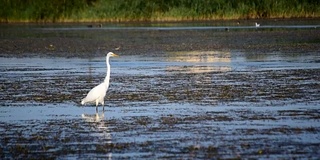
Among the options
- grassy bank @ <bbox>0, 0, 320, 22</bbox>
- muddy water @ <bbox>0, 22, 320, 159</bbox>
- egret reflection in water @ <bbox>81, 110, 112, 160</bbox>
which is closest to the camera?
muddy water @ <bbox>0, 22, 320, 159</bbox>

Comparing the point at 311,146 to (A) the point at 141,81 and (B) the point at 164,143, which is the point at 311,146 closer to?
(B) the point at 164,143

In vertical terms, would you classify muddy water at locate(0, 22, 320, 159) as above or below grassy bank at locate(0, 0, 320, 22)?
above

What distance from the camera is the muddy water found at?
11320 mm

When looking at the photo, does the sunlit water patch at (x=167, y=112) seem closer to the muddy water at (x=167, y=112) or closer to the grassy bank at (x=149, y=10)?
the muddy water at (x=167, y=112)

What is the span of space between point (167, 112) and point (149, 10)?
162ft

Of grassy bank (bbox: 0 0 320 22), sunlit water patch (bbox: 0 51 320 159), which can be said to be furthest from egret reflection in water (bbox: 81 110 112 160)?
grassy bank (bbox: 0 0 320 22)

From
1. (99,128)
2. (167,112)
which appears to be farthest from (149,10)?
(99,128)

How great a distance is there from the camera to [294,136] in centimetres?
1192

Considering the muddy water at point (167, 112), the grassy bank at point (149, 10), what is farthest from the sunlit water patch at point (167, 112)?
the grassy bank at point (149, 10)

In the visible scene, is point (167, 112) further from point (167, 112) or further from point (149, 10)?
point (149, 10)

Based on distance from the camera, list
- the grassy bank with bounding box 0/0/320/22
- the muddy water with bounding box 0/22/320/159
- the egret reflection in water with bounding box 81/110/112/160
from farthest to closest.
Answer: the grassy bank with bounding box 0/0/320/22 < the egret reflection in water with bounding box 81/110/112/160 < the muddy water with bounding box 0/22/320/159

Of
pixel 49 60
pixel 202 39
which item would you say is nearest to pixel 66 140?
pixel 49 60

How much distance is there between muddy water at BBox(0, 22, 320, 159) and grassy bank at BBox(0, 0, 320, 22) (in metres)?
34.1

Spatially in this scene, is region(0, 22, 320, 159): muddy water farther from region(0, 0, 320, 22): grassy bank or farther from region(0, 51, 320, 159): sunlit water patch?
region(0, 0, 320, 22): grassy bank
